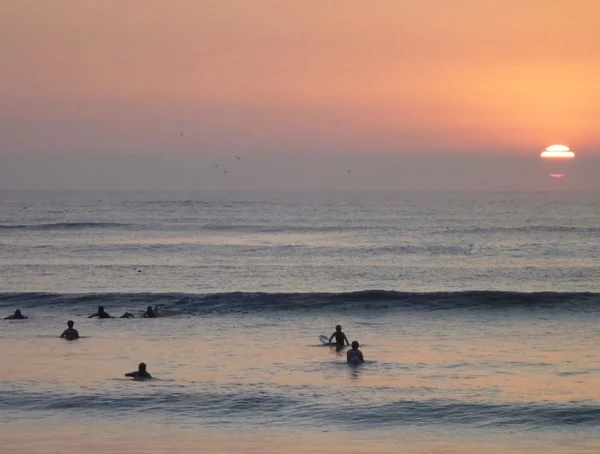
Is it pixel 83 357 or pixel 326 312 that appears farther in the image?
pixel 326 312

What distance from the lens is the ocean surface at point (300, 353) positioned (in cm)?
1684

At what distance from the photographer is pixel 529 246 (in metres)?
64.8

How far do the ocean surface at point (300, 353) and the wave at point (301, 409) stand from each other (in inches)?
2.5

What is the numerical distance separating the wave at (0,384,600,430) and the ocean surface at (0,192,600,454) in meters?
0.06

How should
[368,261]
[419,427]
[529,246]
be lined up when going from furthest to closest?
[529,246] < [368,261] < [419,427]

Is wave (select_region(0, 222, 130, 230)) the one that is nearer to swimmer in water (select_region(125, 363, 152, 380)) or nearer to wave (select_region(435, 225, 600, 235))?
wave (select_region(435, 225, 600, 235))

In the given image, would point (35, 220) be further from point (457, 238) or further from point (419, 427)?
point (419, 427)

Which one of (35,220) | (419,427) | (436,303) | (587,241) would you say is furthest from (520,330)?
(35,220)

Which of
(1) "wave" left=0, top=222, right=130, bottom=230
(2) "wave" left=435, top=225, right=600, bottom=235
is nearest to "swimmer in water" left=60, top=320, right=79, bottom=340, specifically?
(1) "wave" left=0, top=222, right=130, bottom=230

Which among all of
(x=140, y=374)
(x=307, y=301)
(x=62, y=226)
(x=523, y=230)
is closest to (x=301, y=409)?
(x=140, y=374)

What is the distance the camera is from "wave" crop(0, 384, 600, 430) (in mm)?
17594

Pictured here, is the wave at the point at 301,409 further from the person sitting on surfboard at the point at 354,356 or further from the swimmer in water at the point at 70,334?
the swimmer in water at the point at 70,334

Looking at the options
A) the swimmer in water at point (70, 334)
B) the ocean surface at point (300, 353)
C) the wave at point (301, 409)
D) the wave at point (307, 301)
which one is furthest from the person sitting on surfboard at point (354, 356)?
the wave at point (307, 301)

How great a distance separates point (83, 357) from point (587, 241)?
5509 cm
